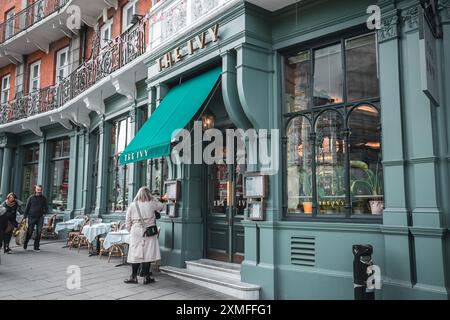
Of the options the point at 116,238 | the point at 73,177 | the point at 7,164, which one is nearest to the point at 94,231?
the point at 116,238

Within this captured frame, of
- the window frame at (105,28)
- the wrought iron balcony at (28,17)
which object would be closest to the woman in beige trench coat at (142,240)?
the window frame at (105,28)

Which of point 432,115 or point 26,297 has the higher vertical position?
point 432,115

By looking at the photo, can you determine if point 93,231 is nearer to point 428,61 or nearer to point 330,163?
point 330,163

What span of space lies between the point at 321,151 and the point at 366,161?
30.9 inches

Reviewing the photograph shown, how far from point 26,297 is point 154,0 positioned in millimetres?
7484

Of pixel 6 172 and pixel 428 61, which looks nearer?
pixel 428 61

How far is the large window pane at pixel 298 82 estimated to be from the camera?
6684 mm

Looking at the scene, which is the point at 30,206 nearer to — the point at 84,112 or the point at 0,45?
the point at 84,112

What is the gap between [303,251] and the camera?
6.14 m

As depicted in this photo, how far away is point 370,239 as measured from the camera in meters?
5.39

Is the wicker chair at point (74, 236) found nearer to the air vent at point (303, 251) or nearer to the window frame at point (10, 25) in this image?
the air vent at point (303, 251)

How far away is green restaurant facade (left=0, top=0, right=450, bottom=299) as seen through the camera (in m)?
4.91

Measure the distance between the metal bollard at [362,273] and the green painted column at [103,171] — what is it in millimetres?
9864
